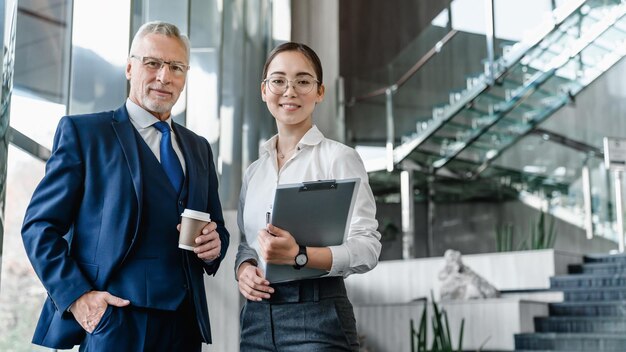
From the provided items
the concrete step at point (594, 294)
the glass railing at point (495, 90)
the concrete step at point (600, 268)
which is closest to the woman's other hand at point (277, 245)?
the concrete step at point (594, 294)

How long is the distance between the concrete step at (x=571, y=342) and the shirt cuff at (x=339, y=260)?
3777 mm

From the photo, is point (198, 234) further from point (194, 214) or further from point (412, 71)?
point (412, 71)

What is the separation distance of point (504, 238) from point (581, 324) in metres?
2.18

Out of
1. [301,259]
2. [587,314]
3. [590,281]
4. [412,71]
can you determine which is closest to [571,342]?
[587,314]

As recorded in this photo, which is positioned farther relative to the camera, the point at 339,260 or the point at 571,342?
the point at 571,342

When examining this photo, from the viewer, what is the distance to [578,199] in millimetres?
7289

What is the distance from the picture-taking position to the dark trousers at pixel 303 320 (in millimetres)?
1497

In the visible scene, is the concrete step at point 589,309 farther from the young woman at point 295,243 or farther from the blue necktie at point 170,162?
the blue necktie at point 170,162

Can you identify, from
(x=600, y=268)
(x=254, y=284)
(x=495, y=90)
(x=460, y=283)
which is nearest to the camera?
(x=254, y=284)

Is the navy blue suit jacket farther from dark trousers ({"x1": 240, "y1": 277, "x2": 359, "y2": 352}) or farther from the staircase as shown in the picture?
the staircase

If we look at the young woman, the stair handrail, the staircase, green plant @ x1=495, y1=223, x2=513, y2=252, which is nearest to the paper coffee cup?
the young woman

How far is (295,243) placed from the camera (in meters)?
1.45

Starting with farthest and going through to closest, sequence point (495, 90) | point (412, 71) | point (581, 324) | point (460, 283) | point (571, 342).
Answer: point (412, 71), point (495, 90), point (460, 283), point (581, 324), point (571, 342)

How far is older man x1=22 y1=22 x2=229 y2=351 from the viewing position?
1.41m
